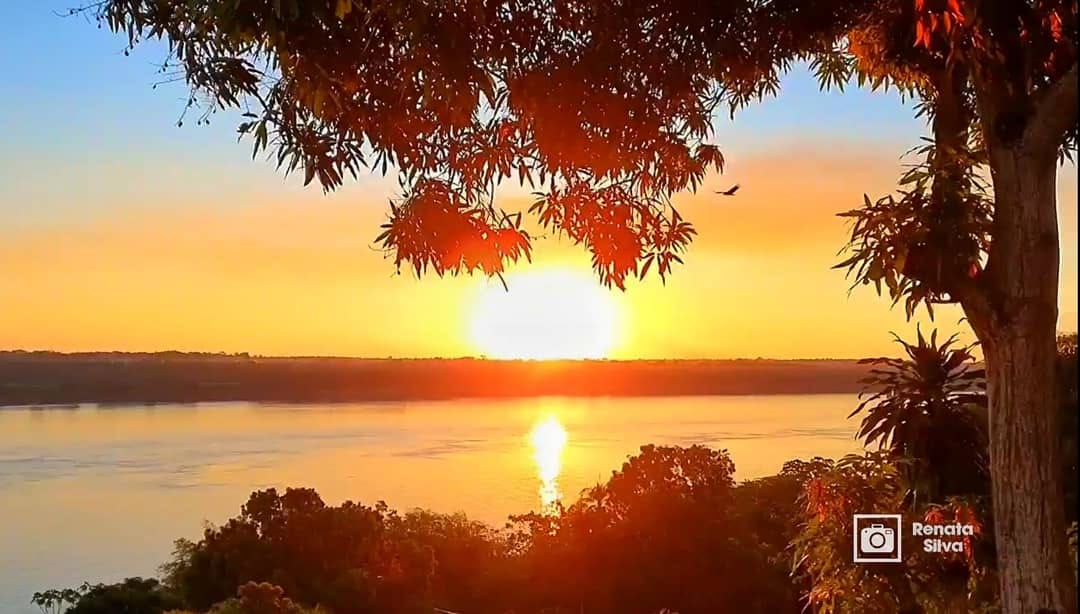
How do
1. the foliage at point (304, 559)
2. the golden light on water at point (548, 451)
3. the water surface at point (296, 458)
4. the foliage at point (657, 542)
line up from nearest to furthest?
the foliage at point (657, 542), the foliage at point (304, 559), the water surface at point (296, 458), the golden light on water at point (548, 451)

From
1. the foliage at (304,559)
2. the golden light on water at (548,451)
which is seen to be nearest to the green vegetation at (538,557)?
the foliage at (304,559)

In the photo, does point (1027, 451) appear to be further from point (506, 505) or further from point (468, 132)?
point (506, 505)

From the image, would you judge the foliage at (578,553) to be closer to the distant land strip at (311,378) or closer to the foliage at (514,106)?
the distant land strip at (311,378)

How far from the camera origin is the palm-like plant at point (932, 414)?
384 centimetres

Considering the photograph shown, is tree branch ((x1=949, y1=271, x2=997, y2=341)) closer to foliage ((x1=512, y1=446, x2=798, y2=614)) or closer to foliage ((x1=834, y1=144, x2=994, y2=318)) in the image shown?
foliage ((x1=834, y1=144, x2=994, y2=318))

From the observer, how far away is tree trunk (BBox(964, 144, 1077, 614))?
257cm

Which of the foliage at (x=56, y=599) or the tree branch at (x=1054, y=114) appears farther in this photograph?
the foliage at (x=56, y=599)

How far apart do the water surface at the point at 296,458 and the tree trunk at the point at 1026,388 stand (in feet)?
25.1

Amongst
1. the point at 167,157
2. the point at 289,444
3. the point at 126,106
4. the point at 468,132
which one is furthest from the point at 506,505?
the point at 468,132

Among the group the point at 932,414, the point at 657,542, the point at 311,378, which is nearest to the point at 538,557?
the point at 657,542

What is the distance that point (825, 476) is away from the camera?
392 centimetres

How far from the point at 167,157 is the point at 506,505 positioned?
41.3ft

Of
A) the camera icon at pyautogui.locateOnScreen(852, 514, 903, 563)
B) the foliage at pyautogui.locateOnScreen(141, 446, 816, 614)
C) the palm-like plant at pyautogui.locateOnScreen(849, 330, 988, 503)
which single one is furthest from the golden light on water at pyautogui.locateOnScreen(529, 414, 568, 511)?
the camera icon at pyautogui.locateOnScreen(852, 514, 903, 563)

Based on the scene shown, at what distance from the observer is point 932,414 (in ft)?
13.0
